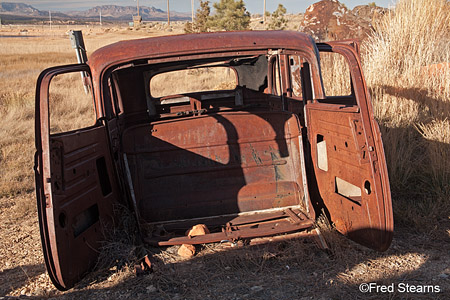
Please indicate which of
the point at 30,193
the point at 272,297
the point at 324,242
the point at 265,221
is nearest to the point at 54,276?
the point at 272,297

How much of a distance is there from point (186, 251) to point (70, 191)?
1108mm

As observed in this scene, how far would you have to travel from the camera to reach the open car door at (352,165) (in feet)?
9.68

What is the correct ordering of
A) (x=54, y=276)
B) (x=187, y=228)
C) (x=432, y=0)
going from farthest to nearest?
(x=432, y=0), (x=187, y=228), (x=54, y=276)

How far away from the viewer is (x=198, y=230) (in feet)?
11.6

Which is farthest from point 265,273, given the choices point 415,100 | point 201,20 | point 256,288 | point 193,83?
point 201,20

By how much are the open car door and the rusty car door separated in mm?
1848

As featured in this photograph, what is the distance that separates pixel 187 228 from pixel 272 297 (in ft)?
3.64

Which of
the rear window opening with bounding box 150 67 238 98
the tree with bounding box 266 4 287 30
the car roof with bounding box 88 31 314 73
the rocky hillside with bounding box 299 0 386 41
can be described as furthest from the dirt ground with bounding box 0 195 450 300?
the tree with bounding box 266 4 287 30

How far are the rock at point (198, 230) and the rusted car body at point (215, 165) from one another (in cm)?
10

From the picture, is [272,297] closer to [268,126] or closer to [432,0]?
[268,126]

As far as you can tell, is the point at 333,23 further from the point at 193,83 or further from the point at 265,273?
the point at 265,273

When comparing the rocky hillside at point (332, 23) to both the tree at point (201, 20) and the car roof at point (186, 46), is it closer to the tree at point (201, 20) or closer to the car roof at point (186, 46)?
the car roof at point (186, 46)

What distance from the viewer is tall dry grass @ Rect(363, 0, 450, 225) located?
4.70 metres

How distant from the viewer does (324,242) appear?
11.3ft
